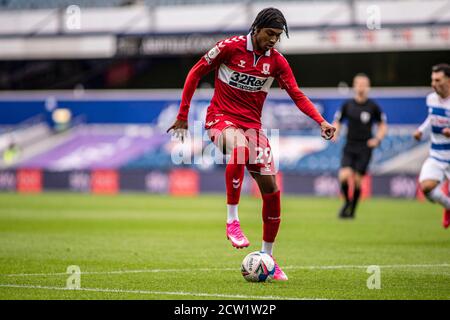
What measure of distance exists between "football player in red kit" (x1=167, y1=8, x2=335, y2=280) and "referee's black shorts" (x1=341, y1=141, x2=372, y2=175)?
9126 millimetres

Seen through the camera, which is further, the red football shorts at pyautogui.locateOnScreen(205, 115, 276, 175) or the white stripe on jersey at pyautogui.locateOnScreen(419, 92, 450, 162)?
the white stripe on jersey at pyautogui.locateOnScreen(419, 92, 450, 162)

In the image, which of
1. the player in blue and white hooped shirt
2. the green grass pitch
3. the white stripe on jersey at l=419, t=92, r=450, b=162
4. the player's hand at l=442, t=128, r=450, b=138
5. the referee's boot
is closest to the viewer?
the green grass pitch

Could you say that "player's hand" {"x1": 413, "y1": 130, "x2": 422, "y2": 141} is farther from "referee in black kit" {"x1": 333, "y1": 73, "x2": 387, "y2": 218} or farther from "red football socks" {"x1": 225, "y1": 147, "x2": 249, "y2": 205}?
"referee in black kit" {"x1": 333, "y1": 73, "x2": 387, "y2": 218}

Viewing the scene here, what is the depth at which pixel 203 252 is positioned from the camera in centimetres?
1206

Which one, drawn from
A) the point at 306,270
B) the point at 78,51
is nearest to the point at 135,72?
the point at 78,51

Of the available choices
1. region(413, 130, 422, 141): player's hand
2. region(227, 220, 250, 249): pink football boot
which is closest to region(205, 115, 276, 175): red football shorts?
region(227, 220, 250, 249): pink football boot

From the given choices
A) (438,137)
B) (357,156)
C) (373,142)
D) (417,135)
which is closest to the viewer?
(417,135)

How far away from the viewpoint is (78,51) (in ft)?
119

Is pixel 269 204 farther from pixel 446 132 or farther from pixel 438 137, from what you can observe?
pixel 438 137

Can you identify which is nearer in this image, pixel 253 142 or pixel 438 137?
pixel 253 142

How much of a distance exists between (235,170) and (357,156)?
9.75m

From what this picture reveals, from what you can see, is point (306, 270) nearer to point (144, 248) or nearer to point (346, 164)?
point (144, 248)

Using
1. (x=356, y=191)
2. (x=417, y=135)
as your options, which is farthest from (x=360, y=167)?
(x=417, y=135)

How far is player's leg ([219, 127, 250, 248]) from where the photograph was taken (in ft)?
30.0
